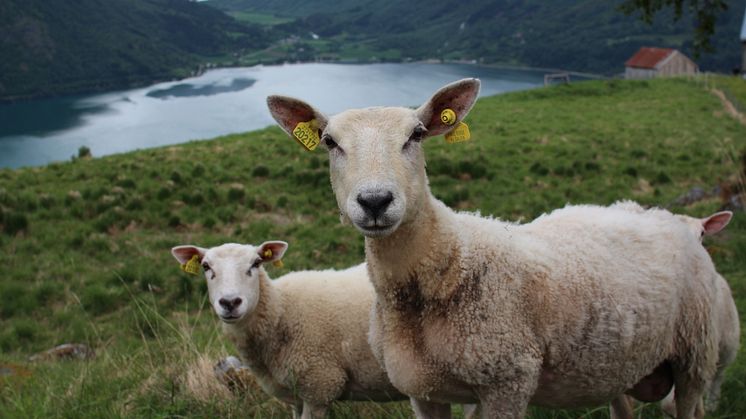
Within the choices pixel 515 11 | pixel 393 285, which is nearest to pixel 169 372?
pixel 393 285

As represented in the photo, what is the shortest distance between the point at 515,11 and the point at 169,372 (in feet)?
649

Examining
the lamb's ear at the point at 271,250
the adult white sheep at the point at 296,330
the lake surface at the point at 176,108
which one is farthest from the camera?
the lake surface at the point at 176,108

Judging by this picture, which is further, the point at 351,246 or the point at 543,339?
the point at 351,246

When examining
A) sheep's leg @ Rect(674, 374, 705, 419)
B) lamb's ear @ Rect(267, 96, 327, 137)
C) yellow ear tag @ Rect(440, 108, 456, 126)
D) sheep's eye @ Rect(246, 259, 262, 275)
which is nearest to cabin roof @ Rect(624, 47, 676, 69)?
sheep's eye @ Rect(246, 259, 262, 275)

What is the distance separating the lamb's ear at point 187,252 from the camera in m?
5.84

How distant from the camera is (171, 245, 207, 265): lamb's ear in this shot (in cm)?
584

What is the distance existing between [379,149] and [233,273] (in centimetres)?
284

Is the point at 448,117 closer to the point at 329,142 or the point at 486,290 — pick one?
the point at 329,142

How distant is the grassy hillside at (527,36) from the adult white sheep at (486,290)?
100563 mm

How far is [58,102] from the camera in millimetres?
71688

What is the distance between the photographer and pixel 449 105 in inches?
139

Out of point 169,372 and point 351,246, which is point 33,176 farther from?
point 169,372

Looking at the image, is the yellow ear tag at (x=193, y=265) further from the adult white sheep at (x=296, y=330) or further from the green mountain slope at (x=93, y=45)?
the green mountain slope at (x=93, y=45)

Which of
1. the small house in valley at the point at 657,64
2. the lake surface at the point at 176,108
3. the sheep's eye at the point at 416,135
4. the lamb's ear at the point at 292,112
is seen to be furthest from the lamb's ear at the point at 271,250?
the small house in valley at the point at 657,64
